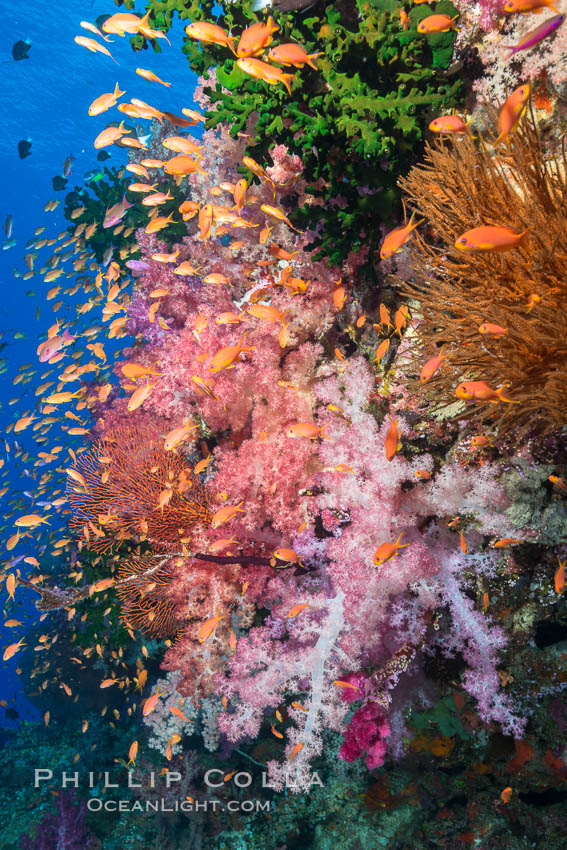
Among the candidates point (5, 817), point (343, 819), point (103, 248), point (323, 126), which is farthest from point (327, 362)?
point (5, 817)

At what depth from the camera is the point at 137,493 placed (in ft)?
17.0

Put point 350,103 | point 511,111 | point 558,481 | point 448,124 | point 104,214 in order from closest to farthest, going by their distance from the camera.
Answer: point 511,111, point 448,124, point 558,481, point 350,103, point 104,214

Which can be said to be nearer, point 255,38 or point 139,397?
point 255,38

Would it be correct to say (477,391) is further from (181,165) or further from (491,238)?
(181,165)

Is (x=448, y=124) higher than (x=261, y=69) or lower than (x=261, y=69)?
lower

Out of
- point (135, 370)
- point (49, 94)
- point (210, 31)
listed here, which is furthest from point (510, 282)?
point (49, 94)

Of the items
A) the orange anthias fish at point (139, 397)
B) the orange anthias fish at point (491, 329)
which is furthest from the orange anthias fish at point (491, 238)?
the orange anthias fish at point (139, 397)

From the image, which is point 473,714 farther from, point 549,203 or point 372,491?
point 549,203

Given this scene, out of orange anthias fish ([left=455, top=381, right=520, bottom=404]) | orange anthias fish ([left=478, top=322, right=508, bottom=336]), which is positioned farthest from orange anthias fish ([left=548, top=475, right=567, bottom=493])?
orange anthias fish ([left=478, top=322, right=508, bottom=336])

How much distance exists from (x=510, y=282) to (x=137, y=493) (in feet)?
14.3

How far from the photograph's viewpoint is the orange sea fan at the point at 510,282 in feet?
7.82

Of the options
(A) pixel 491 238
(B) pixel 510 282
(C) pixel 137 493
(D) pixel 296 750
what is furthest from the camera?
(C) pixel 137 493

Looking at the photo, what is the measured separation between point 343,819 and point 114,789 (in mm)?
7135

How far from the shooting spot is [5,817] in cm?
1008
